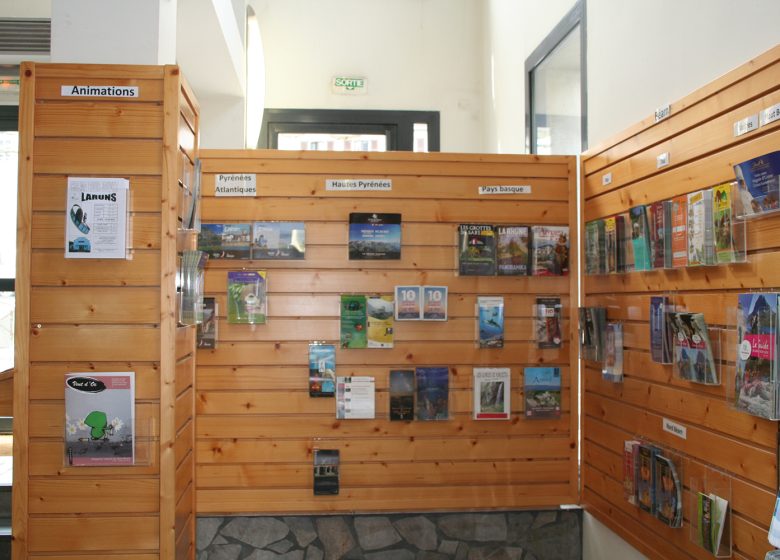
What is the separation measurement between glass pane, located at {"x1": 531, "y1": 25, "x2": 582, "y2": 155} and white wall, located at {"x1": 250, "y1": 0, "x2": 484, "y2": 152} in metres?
1.39

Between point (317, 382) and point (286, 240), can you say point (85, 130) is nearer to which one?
point (286, 240)

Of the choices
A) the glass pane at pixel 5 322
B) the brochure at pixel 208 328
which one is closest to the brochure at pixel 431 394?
the brochure at pixel 208 328

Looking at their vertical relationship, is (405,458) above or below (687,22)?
below

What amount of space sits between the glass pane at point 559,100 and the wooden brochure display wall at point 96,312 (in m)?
2.44

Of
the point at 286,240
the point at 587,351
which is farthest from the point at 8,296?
the point at 587,351

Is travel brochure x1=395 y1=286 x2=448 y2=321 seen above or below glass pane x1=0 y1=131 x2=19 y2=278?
below

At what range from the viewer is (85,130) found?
8.19 feet

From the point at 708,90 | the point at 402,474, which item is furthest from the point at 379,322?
the point at 708,90

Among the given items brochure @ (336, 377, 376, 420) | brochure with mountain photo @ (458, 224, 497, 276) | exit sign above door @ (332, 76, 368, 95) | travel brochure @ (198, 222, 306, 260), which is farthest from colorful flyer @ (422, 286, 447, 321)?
exit sign above door @ (332, 76, 368, 95)

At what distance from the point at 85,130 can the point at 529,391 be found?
239cm

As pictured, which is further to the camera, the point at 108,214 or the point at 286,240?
the point at 286,240

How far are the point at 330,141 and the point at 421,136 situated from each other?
0.82 metres

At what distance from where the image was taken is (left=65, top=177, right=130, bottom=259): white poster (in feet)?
8.00

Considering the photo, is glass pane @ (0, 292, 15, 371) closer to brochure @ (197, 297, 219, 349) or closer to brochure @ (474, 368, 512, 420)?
brochure @ (197, 297, 219, 349)
